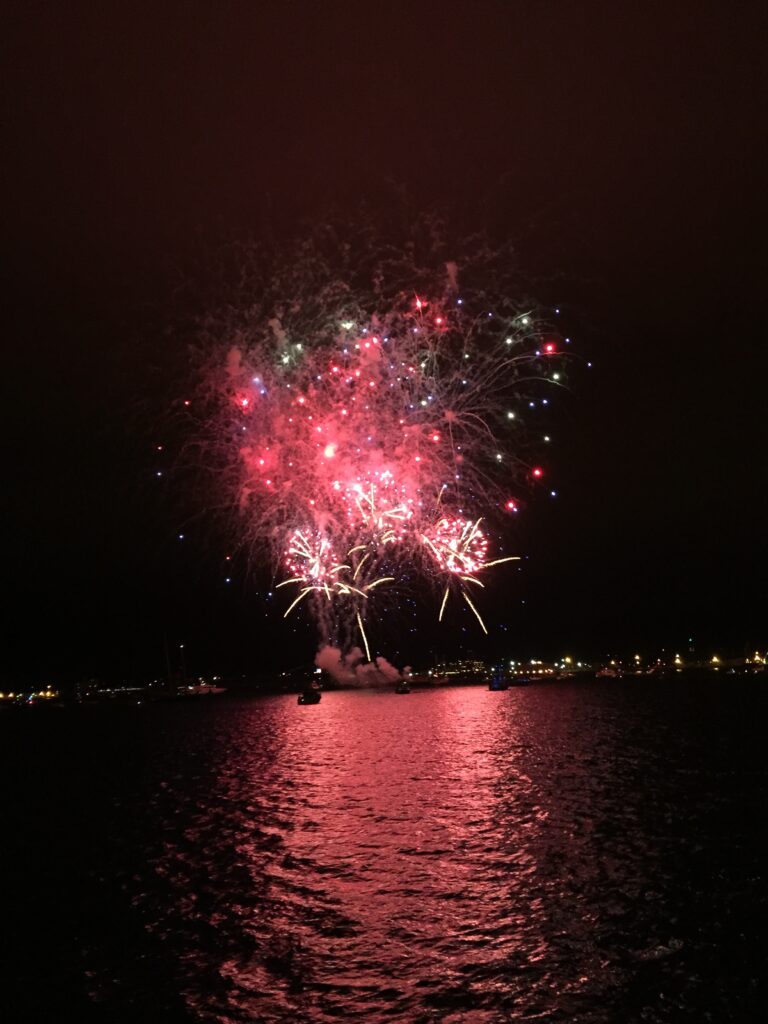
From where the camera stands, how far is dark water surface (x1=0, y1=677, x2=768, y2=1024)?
10625 mm

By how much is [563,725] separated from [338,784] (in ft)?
80.8

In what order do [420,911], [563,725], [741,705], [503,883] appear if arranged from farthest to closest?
[741,705]
[563,725]
[503,883]
[420,911]

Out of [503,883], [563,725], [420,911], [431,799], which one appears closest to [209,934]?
[420,911]

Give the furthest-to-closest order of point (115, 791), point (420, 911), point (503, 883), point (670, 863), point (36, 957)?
point (115, 791), point (670, 863), point (503, 883), point (420, 911), point (36, 957)

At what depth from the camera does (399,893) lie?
49.1ft

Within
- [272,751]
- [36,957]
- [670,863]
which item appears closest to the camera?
[36,957]

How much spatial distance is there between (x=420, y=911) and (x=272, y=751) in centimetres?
3006

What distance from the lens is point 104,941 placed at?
13.4 m

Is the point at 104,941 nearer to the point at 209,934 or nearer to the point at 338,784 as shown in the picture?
the point at 209,934

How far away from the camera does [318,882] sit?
16.2 metres

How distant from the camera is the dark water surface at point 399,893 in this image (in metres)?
10.6

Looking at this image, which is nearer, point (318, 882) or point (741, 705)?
point (318, 882)

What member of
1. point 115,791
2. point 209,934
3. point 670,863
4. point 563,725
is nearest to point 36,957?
point 209,934

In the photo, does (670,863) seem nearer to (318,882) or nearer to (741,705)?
(318,882)
